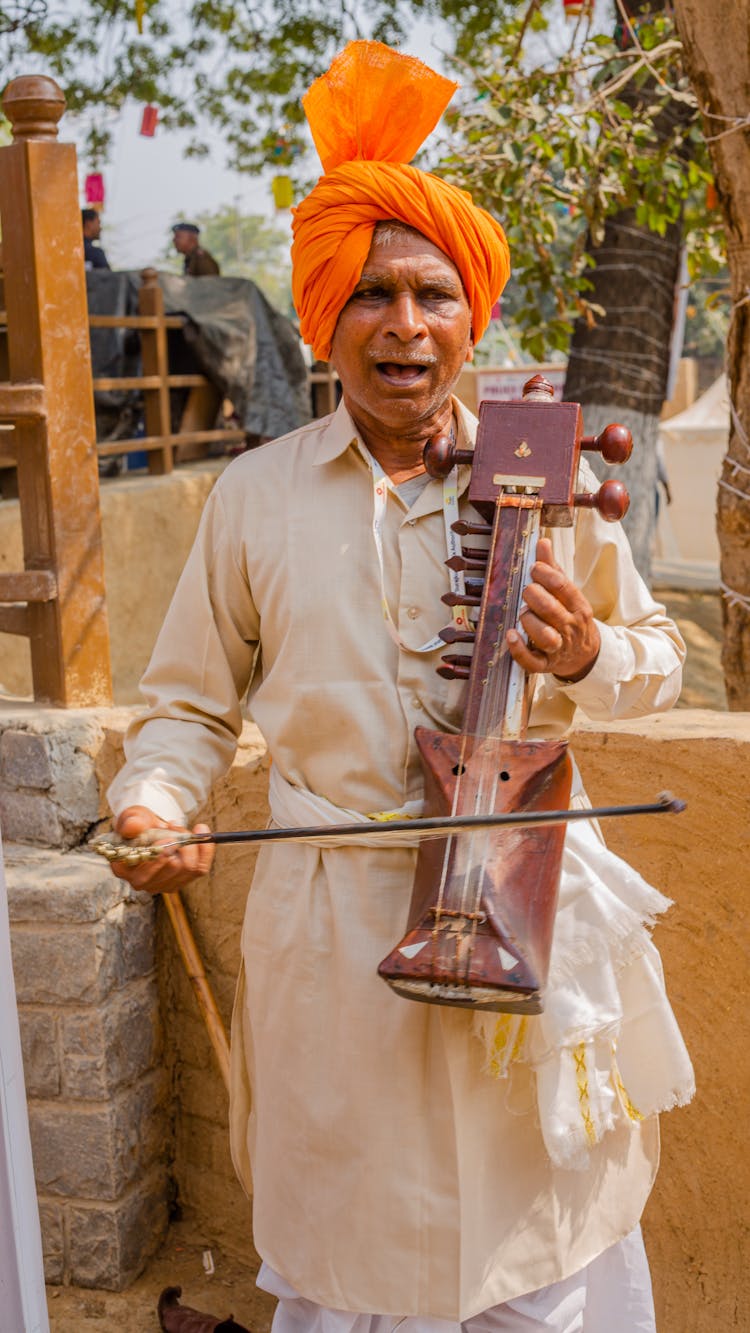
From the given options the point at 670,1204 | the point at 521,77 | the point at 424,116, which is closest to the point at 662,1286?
the point at 670,1204

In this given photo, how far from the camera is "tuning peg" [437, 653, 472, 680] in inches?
72.9

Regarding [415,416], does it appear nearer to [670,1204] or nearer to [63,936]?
[63,936]

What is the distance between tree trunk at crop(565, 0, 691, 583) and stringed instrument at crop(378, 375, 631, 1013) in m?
5.13

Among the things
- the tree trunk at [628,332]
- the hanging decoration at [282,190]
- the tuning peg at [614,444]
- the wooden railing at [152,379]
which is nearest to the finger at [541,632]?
the tuning peg at [614,444]

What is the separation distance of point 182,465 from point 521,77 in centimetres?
499

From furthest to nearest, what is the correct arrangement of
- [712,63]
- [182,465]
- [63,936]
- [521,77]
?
1. [182,465]
2. [521,77]
3. [712,63]
4. [63,936]

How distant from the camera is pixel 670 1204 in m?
2.82

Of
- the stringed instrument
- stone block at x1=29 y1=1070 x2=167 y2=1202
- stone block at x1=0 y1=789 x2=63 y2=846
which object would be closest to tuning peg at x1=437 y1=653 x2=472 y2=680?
the stringed instrument

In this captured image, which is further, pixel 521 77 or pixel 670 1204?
pixel 521 77

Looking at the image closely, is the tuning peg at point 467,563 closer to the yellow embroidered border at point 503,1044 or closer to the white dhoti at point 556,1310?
the yellow embroidered border at point 503,1044

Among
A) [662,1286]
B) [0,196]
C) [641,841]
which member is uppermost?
[0,196]

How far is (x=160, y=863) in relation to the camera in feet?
6.03

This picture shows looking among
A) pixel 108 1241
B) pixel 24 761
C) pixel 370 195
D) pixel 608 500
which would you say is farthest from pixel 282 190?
pixel 608 500

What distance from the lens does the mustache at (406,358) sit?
197cm
